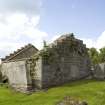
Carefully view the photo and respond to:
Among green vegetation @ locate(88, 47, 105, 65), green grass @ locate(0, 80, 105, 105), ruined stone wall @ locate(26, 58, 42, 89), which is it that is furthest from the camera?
green vegetation @ locate(88, 47, 105, 65)

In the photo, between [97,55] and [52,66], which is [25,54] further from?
[97,55]

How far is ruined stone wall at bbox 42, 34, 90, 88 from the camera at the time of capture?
32.8 meters

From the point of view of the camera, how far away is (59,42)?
34875 millimetres

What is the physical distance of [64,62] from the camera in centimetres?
3469

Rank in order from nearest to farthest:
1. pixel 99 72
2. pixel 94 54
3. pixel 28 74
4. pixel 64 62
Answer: pixel 28 74
pixel 64 62
pixel 99 72
pixel 94 54

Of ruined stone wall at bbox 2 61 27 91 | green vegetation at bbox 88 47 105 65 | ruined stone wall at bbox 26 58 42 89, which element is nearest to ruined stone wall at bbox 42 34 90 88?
ruined stone wall at bbox 26 58 42 89

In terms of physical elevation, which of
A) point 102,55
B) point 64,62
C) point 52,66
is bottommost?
point 52,66

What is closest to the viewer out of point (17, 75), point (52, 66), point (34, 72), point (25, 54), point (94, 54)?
point (34, 72)

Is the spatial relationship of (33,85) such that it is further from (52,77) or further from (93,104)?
(93,104)

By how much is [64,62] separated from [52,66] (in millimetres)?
2169

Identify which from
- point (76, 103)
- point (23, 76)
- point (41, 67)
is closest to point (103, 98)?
point (76, 103)

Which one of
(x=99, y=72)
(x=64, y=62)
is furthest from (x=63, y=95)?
(x=99, y=72)

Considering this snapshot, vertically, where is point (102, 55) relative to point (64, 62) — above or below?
above

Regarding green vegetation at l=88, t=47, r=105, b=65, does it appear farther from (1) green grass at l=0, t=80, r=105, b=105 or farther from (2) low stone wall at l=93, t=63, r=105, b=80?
(1) green grass at l=0, t=80, r=105, b=105
